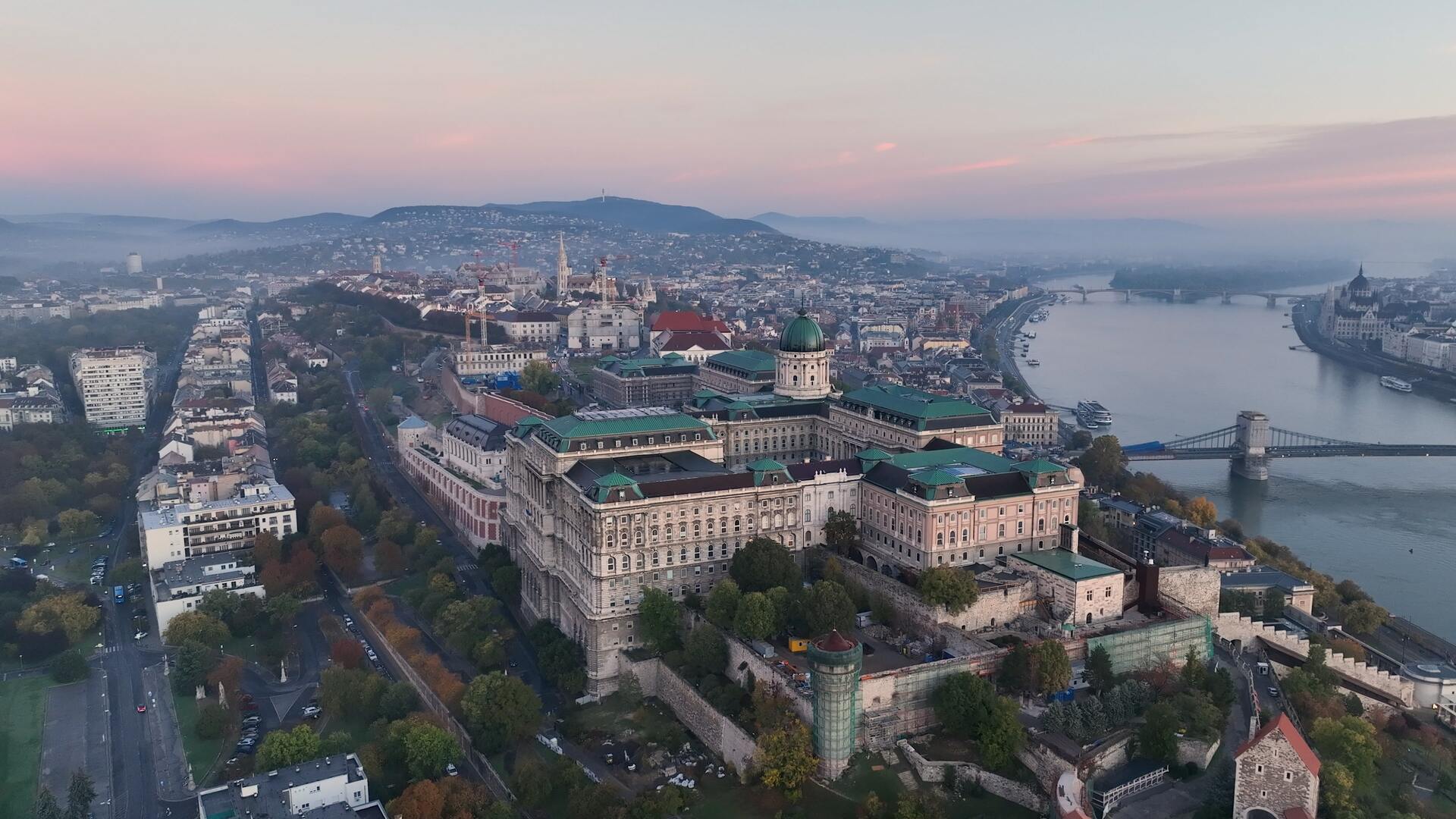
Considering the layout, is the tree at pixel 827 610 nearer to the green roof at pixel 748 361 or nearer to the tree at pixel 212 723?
the tree at pixel 212 723

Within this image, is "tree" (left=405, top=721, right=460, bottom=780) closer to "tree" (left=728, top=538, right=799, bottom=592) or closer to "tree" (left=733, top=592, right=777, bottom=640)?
"tree" (left=733, top=592, right=777, bottom=640)

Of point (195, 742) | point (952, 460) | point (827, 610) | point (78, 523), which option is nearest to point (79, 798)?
point (195, 742)

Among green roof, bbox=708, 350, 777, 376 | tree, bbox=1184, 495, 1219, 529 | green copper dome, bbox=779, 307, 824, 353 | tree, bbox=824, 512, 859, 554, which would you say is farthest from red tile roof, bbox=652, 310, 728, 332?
tree, bbox=824, 512, 859, 554

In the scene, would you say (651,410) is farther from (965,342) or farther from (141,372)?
(965,342)

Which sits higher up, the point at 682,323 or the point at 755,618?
the point at 682,323

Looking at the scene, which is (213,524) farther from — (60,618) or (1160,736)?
(1160,736)

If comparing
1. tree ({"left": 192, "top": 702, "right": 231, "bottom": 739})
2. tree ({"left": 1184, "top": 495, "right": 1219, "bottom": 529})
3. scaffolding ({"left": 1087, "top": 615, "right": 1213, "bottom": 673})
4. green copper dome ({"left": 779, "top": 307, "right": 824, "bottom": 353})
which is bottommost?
tree ({"left": 192, "top": 702, "right": 231, "bottom": 739})
